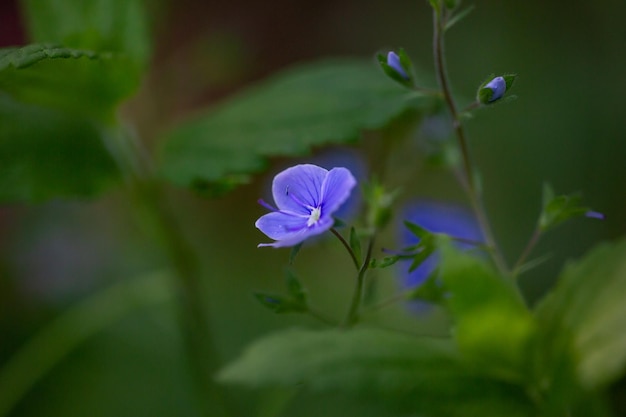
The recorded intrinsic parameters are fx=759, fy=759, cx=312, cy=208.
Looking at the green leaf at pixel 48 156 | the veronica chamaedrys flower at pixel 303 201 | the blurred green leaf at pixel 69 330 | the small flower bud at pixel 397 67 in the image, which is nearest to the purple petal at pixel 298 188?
the veronica chamaedrys flower at pixel 303 201

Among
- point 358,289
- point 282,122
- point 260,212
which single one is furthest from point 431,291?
point 260,212

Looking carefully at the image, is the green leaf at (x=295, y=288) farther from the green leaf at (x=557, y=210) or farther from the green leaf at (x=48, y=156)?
the green leaf at (x=48, y=156)

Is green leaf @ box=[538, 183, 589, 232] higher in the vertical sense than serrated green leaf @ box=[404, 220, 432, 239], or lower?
lower

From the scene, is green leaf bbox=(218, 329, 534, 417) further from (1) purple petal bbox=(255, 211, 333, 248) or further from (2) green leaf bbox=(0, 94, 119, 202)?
(2) green leaf bbox=(0, 94, 119, 202)

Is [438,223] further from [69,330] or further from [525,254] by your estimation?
[69,330]

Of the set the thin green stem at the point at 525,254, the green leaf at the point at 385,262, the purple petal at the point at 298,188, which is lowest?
the thin green stem at the point at 525,254

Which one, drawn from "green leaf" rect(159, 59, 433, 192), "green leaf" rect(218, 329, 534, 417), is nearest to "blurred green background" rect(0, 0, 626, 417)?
"green leaf" rect(159, 59, 433, 192)

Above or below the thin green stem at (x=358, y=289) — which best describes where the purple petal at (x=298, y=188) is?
above
